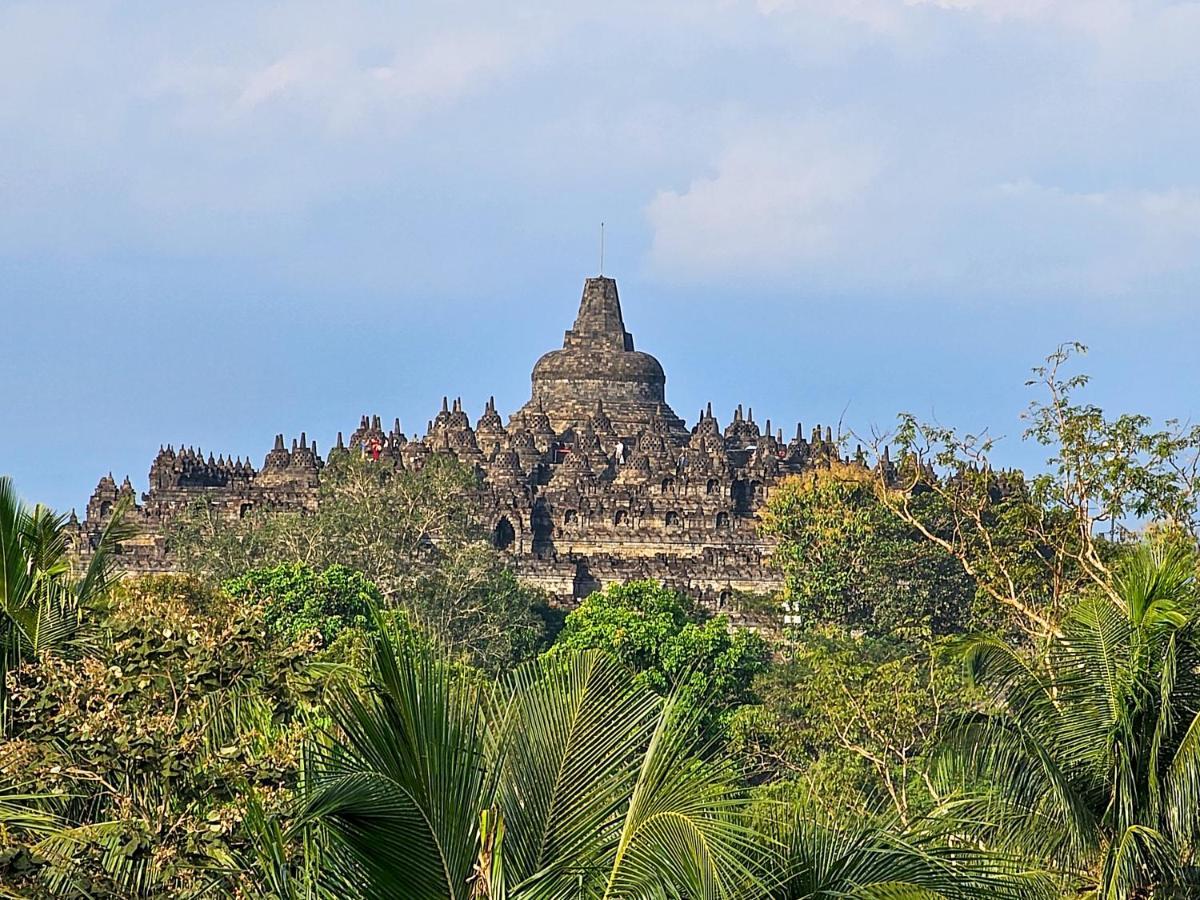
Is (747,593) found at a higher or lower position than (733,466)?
lower

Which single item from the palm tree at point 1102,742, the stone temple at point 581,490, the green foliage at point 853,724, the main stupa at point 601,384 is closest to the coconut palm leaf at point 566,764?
the palm tree at point 1102,742

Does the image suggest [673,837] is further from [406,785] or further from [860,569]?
[860,569]

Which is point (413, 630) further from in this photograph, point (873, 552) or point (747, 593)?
point (747, 593)

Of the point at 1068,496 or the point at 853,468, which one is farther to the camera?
the point at 853,468

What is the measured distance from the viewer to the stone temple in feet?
269

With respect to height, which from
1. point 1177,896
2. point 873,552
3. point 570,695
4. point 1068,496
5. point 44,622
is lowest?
point 1177,896

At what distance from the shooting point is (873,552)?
7269 cm

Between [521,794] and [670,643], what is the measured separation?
140 feet

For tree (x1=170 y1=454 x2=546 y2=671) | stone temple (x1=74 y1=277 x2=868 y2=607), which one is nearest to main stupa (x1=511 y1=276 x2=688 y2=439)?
stone temple (x1=74 y1=277 x2=868 y2=607)

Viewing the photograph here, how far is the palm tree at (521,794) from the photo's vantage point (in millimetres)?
13844

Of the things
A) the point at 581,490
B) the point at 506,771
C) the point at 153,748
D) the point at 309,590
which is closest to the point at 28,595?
the point at 153,748

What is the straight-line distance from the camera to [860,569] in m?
72.8

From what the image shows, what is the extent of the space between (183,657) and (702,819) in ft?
17.2

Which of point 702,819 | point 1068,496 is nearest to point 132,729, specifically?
point 702,819
